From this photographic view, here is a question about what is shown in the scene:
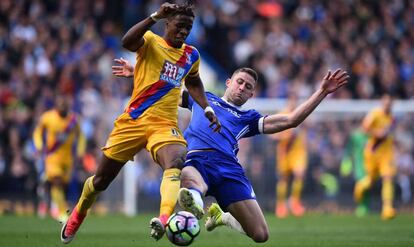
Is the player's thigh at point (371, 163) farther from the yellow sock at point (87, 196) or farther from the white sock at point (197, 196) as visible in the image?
the white sock at point (197, 196)

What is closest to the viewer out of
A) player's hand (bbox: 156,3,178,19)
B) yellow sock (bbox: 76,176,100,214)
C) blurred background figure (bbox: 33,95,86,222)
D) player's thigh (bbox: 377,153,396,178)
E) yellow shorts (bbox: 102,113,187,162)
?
player's hand (bbox: 156,3,178,19)

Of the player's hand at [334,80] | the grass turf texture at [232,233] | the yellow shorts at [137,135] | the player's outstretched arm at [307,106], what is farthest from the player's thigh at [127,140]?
the player's hand at [334,80]

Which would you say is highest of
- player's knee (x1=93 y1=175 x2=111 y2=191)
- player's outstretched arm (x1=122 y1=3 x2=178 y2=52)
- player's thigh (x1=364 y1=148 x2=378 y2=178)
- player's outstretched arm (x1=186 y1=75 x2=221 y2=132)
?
player's outstretched arm (x1=122 y1=3 x2=178 y2=52)

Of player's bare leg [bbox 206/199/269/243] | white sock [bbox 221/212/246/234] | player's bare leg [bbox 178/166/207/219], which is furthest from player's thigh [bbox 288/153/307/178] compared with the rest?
player's bare leg [bbox 178/166/207/219]

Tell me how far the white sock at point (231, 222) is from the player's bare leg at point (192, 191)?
110cm

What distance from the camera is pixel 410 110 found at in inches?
977

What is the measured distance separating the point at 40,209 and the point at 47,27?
6184mm

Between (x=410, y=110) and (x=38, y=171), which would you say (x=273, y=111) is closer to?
(x=410, y=110)

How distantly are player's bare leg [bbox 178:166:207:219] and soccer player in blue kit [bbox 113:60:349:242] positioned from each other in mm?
11

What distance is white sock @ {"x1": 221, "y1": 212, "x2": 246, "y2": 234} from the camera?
38.0ft

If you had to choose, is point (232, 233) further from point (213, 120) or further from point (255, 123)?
point (213, 120)

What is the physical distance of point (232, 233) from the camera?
15672mm

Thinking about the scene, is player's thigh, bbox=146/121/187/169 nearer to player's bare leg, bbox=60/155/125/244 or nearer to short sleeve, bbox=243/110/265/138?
player's bare leg, bbox=60/155/125/244

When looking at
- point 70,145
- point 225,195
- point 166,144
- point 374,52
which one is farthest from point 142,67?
point 374,52
